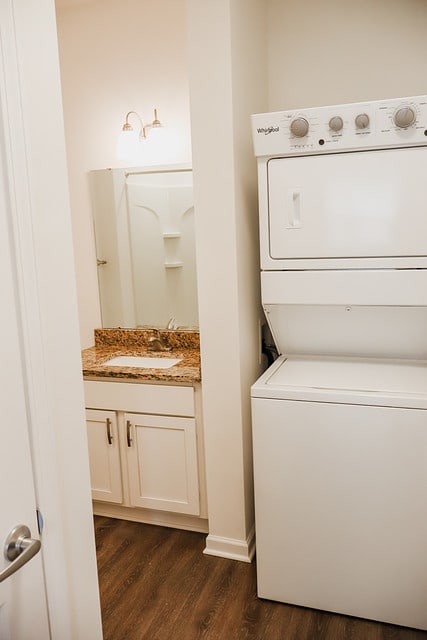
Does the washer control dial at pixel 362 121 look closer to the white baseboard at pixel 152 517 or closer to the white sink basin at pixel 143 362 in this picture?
the white sink basin at pixel 143 362

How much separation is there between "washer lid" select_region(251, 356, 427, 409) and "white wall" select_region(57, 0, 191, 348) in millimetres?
1292

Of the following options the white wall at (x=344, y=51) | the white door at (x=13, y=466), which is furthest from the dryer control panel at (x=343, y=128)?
the white door at (x=13, y=466)

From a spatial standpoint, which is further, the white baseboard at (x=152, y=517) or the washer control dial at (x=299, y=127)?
the white baseboard at (x=152, y=517)

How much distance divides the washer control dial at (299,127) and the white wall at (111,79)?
92cm

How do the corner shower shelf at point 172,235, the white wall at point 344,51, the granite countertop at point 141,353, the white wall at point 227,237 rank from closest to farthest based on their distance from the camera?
the white wall at point 227,237, the white wall at point 344,51, the granite countertop at point 141,353, the corner shower shelf at point 172,235

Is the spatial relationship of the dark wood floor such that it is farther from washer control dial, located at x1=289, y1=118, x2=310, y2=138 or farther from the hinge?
washer control dial, located at x1=289, y1=118, x2=310, y2=138

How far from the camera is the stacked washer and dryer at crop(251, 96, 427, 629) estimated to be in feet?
6.03

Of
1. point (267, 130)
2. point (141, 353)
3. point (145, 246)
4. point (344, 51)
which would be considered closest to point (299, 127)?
point (267, 130)

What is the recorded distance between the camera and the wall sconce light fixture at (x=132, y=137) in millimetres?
2727

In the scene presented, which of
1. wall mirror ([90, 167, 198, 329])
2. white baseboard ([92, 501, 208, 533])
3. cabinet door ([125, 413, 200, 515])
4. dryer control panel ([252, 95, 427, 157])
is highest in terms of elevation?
dryer control panel ([252, 95, 427, 157])

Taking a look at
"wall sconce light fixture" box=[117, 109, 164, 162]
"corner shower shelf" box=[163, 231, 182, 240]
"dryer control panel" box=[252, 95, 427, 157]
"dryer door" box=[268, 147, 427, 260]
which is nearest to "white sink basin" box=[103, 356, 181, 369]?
"corner shower shelf" box=[163, 231, 182, 240]

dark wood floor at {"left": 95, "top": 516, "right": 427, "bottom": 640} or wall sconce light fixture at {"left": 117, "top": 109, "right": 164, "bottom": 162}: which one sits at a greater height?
wall sconce light fixture at {"left": 117, "top": 109, "right": 164, "bottom": 162}

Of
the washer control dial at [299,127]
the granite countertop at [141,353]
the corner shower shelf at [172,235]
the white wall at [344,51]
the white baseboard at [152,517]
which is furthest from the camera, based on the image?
the corner shower shelf at [172,235]

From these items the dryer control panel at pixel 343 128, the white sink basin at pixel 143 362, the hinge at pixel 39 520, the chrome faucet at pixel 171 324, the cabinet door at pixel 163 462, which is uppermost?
the dryer control panel at pixel 343 128
